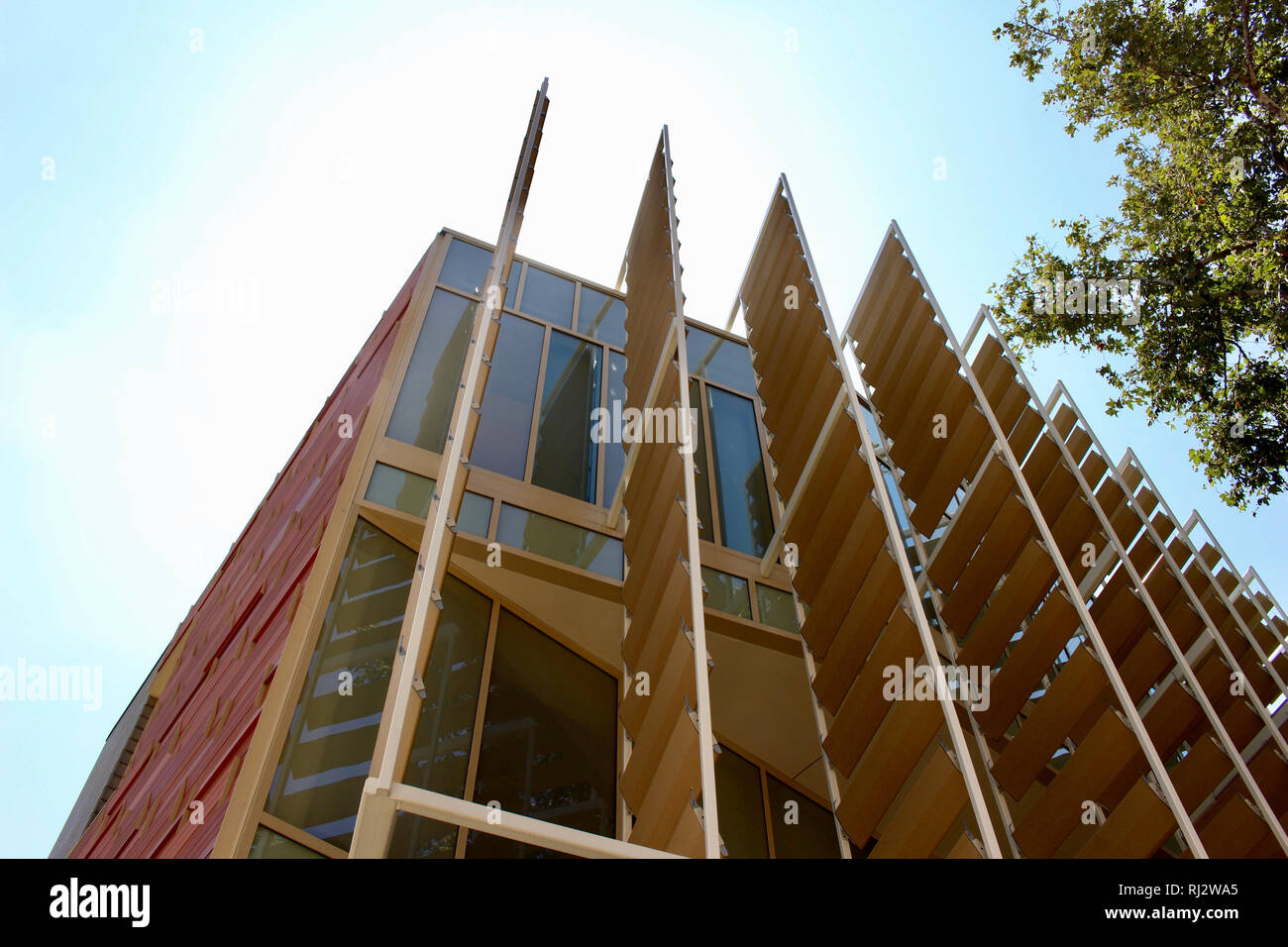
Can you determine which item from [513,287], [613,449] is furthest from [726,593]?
[513,287]

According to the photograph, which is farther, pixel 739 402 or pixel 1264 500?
pixel 739 402

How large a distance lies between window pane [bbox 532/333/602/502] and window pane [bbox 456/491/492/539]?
83cm

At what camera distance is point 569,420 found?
10.4 metres

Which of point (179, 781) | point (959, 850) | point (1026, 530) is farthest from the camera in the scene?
point (179, 781)

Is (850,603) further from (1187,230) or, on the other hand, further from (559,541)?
(1187,230)

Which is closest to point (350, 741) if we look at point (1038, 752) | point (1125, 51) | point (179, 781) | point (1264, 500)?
point (179, 781)

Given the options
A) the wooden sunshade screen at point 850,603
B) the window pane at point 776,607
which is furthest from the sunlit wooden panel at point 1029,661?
the window pane at point 776,607

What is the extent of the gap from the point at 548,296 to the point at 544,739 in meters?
6.68

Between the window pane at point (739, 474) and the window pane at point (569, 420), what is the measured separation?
1716 millimetres

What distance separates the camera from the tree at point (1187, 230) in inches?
405

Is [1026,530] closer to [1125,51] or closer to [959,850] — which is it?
[959,850]

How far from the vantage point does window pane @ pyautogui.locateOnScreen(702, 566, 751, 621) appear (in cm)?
905
